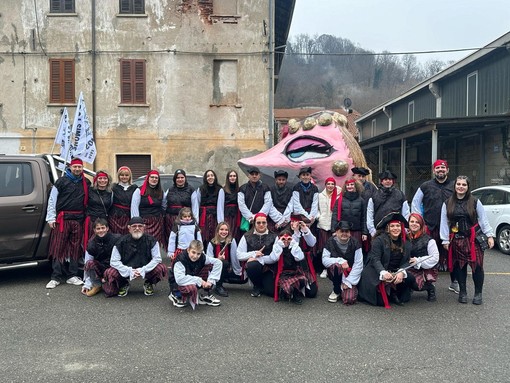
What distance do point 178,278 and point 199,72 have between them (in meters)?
12.5

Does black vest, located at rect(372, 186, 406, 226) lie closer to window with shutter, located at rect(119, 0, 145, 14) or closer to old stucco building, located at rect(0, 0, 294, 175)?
old stucco building, located at rect(0, 0, 294, 175)

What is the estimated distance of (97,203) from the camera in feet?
20.3

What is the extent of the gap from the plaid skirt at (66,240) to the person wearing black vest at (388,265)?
3.66m

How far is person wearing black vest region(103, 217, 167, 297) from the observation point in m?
5.57

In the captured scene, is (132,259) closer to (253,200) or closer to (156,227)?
(156,227)

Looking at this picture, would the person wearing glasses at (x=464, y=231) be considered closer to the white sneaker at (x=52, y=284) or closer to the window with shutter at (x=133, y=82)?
the white sneaker at (x=52, y=284)

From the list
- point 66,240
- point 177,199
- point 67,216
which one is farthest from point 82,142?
point 177,199

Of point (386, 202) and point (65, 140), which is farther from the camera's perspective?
point (65, 140)

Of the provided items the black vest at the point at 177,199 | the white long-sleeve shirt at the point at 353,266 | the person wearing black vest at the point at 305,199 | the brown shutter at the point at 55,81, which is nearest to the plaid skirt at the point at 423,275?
the white long-sleeve shirt at the point at 353,266

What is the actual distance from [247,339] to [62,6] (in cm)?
1588

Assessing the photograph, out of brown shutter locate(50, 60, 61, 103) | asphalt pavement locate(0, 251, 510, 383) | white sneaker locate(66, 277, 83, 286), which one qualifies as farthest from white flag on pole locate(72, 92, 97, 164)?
brown shutter locate(50, 60, 61, 103)

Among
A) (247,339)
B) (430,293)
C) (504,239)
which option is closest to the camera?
(247,339)

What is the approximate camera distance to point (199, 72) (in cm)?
1653

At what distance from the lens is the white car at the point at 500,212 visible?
8.98m
